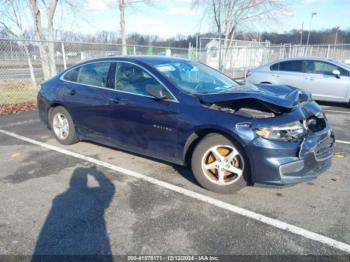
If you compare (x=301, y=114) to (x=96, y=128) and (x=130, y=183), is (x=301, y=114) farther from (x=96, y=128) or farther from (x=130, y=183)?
(x=96, y=128)

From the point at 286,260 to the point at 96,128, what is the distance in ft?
11.2

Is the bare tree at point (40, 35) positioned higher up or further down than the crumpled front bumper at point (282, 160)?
higher up

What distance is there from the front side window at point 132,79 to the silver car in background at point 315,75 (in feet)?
22.8

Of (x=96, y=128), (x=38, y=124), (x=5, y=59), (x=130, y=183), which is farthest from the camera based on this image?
(x=5, y=59)

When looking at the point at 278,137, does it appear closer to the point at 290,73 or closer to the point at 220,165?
the point at 220,165

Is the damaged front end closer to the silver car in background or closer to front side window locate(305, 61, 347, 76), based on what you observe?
the silver car in background

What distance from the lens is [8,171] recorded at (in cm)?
445

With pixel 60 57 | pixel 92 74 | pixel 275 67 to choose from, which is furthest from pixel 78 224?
pixel 60 57

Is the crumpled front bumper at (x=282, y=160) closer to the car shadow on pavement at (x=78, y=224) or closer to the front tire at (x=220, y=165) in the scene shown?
the front tire at (x=220, y=165)

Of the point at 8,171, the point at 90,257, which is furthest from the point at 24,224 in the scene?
the point at 8,171

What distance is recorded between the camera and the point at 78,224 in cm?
308

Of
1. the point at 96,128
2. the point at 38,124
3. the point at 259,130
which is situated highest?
the point at 259,130

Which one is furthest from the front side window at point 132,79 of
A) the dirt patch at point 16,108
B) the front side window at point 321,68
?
the front side window at point 321,68

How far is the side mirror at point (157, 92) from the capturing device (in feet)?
12.9
